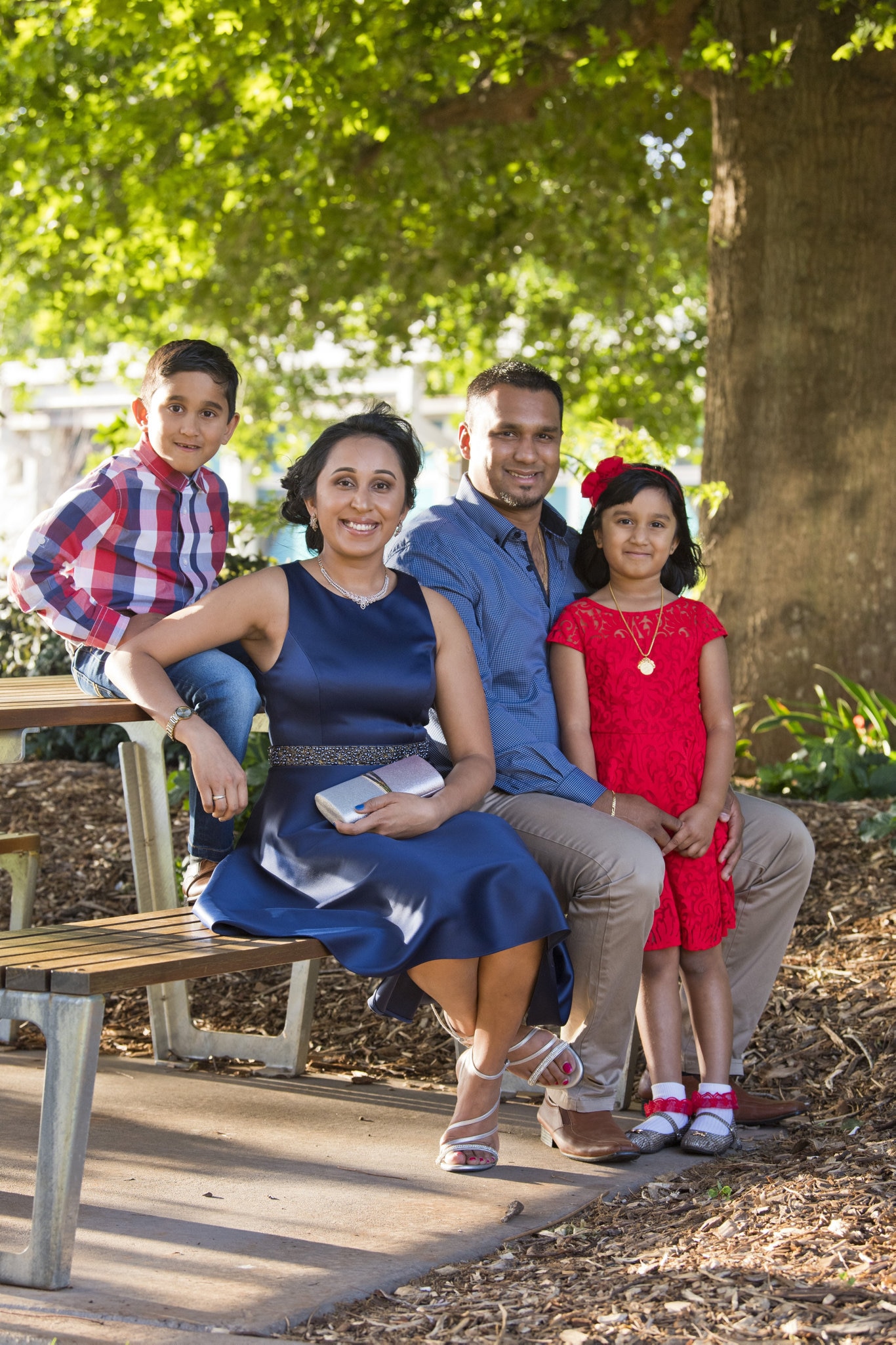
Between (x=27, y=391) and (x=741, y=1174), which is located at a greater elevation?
(x=27, y=391)

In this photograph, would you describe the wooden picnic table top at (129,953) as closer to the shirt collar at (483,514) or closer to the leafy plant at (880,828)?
the shirt collar at (483,514)

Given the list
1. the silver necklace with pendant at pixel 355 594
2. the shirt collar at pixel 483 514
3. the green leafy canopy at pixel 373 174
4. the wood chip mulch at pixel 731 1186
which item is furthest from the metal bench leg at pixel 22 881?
the green leafy canopy at pixel 373 174

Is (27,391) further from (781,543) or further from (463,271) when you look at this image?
(781,543)

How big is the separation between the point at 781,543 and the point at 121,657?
4317 millimetres

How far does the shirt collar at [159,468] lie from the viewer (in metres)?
3.96

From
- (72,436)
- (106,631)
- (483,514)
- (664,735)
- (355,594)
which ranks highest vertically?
(72,436)

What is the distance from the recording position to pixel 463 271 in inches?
436

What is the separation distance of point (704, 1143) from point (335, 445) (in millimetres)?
1909

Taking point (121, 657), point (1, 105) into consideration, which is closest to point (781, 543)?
point (121, 657)

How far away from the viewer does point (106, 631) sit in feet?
12.0

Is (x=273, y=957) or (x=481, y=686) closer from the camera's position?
(x=273, y=957)

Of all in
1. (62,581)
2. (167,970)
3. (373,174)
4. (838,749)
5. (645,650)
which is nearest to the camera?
(167,970)

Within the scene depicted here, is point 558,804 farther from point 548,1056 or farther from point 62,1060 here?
point 62,1060

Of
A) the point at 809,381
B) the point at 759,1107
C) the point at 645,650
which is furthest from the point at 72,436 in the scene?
the point at 759,1107
